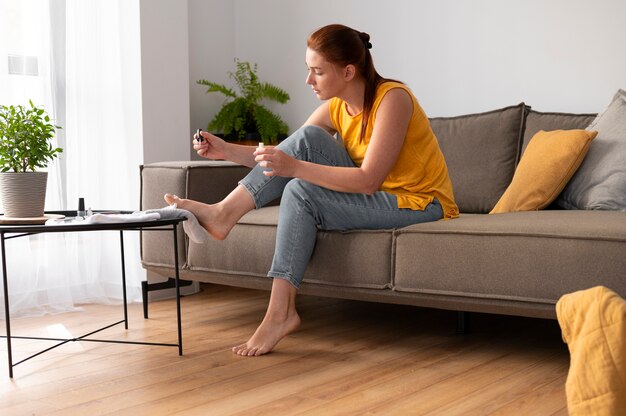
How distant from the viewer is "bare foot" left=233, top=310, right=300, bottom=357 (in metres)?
2.41

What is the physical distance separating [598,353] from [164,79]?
275 centimetres

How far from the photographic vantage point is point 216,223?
2477mm

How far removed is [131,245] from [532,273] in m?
1.94

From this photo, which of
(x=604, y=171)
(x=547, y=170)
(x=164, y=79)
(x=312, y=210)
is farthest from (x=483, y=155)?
(x=164, y=79)

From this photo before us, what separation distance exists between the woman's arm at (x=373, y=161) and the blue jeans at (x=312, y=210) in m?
0.05

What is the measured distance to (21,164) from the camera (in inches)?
95.8

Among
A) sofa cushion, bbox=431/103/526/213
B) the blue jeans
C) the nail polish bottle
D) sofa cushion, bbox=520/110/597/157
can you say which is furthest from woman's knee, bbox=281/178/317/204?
sofa cushion, bbox=520/110/597/157

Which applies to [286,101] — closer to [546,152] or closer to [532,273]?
[546,152]

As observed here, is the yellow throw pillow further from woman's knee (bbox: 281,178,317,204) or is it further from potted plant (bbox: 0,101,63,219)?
potted plant (bbox: 0,101,63,219)

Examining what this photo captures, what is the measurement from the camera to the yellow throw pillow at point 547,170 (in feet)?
8.95

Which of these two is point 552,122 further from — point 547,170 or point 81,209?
point 81,209

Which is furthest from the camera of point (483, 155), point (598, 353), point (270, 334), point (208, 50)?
point (208, 50)

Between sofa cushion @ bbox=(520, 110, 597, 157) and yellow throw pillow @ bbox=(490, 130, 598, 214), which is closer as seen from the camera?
yellow throw pillow @ bbox=(490, 130, 598, 214)

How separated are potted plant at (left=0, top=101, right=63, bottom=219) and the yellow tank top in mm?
→ 951
